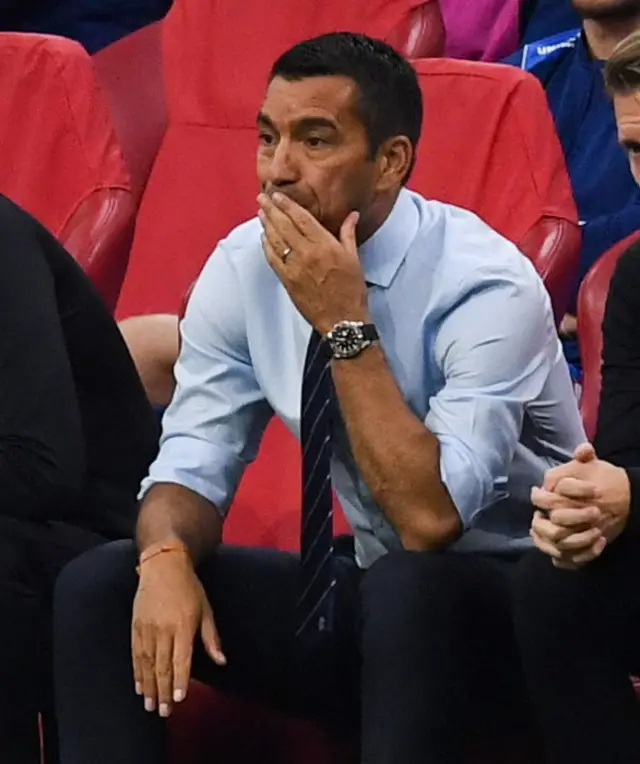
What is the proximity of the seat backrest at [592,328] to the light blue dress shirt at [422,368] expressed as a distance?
22 centimetres

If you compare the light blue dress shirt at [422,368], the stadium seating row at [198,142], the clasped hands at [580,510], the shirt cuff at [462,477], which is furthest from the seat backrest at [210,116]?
the clasped hands at [580,510]

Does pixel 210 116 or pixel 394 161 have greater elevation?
pixel 394 161

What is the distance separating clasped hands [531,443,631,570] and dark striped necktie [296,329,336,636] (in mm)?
235

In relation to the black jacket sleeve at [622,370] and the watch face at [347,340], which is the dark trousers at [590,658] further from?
the watch face at [347,340]

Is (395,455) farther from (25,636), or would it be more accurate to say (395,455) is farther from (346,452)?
(25,636)

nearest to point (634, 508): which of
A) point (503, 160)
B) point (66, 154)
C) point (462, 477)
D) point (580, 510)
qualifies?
point (580, 510)

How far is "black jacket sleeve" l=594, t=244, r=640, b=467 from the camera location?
146 centimetres

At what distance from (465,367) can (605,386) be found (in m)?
0.14

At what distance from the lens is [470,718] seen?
1409 millimetres

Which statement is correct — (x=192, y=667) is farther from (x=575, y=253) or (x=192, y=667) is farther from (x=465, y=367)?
(x=575, y=253)

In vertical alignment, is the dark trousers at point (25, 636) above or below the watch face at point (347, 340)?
below

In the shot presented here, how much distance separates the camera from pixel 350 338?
4.81 feet

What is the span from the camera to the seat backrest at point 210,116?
2.27 m

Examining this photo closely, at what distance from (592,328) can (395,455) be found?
497mm
